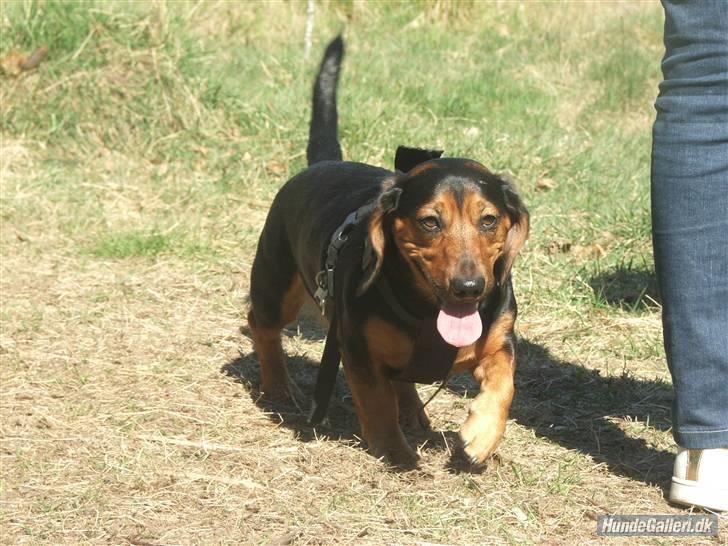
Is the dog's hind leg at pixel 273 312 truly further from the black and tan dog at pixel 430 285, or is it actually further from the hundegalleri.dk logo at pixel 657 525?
the hundegalleri.dk logo at pixel 657 525

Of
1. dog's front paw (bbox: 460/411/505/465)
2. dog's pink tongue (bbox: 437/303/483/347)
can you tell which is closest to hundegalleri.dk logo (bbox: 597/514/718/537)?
dog's front paw (bbox: 460/411/505/465)

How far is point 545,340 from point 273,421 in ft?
4.04

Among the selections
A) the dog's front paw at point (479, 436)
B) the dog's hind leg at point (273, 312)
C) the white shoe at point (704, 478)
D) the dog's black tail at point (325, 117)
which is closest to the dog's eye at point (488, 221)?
the dog's front paw at point (479, 436)

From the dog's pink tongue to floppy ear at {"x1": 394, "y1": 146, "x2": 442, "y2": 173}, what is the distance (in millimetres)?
558

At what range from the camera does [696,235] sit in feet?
9.45

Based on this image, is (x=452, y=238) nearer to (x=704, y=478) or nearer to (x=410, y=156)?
(x=410, y=156)

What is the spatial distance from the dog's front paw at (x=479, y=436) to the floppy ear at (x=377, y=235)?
0.47 meters

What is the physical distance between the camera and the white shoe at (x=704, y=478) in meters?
2.92

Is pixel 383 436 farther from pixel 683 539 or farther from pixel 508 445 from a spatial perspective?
pixel 683 539

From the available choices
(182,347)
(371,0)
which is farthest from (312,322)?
(371,0)

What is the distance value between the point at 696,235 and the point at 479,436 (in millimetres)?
752

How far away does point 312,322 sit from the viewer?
4891mm

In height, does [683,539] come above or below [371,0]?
below

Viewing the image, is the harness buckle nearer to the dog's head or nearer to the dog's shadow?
the dog's head
